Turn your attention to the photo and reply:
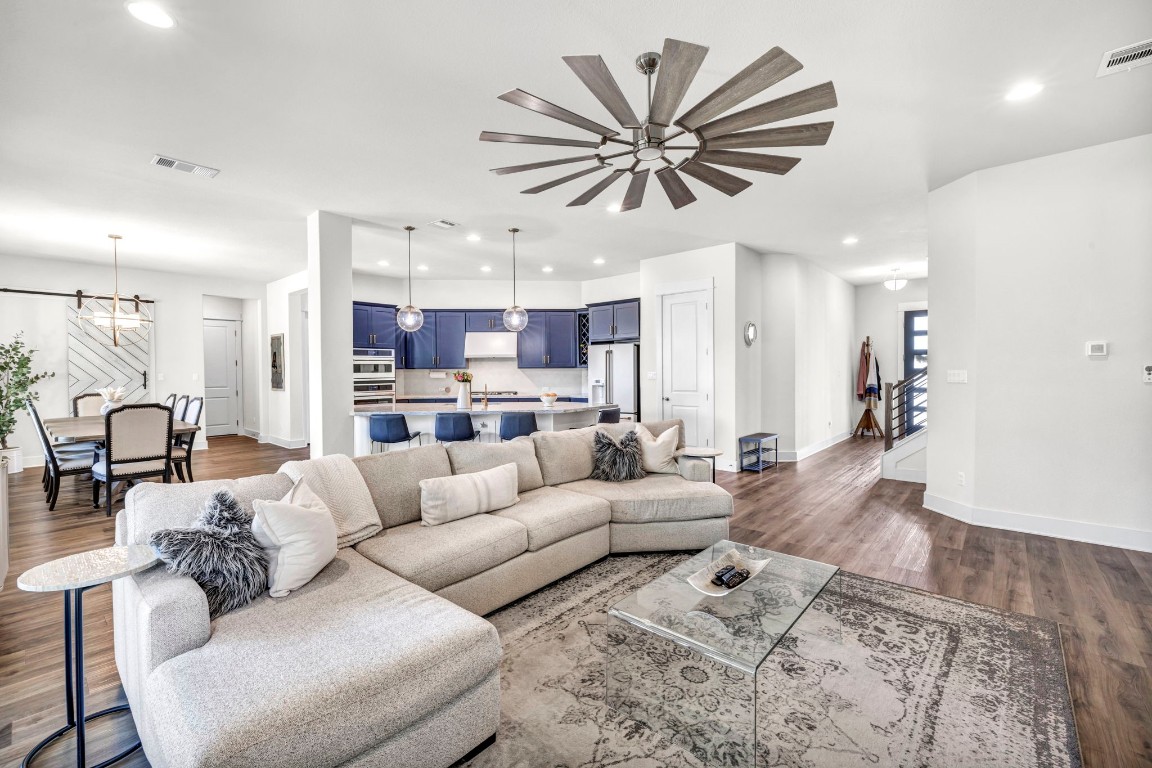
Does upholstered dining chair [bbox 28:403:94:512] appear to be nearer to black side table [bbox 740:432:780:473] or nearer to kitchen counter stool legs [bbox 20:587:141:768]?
kitchen counter stool legs [bbox 20:587:141:768]

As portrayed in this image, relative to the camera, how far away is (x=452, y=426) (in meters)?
5.30

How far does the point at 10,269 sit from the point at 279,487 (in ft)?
24.9

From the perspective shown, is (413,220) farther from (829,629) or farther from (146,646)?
(829,629)

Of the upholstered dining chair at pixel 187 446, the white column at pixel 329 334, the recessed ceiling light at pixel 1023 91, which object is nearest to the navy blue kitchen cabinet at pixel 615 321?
the white column at pixel 329 334

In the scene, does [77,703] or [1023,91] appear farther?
[1023,91]

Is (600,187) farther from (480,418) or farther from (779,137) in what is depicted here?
(480,418)

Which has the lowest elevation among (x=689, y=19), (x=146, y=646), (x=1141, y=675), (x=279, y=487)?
(x=1141, y=675)

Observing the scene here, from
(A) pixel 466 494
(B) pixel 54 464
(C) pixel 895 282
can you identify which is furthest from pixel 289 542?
(C) pixel 895 282

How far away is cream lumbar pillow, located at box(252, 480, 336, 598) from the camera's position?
204 centimetres

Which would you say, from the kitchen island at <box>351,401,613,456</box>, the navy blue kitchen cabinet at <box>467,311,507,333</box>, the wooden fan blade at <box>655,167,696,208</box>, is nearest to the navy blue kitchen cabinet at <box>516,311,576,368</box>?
the navy blue kitchen cabinet at <box>467,311,507,333</box>

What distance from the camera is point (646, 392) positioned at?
7391 mm

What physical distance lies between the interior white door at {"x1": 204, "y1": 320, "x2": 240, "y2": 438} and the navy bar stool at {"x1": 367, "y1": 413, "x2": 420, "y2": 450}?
20.4 ft

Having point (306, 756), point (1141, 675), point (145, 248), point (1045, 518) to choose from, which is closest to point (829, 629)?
point (1141, 675)

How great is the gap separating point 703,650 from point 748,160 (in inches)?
87.5
